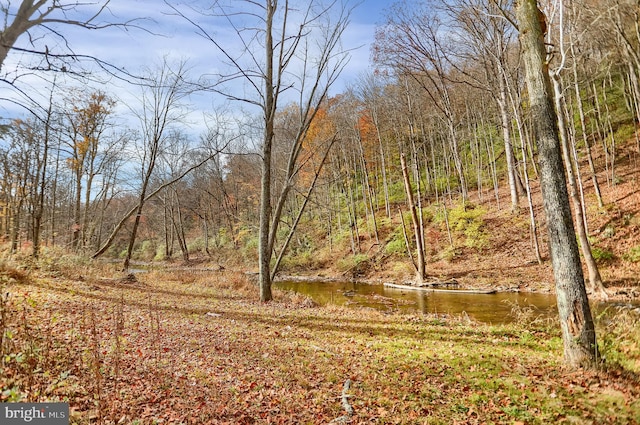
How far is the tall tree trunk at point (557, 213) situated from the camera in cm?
429

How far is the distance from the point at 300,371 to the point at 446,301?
933cm

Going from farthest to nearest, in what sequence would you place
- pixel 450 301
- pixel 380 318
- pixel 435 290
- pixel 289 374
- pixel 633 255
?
1. pixel 435 290
2. pixel 450 301
3. pixel 633 255
4. pixel 380 318
5. pixel 289 374

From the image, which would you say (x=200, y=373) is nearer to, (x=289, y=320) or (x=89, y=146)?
(x=289, y=320)

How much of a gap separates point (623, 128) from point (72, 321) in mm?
32620

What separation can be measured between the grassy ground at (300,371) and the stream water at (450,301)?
2574mm

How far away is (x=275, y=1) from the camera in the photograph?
1022 cm

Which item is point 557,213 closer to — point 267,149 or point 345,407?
point 345,407

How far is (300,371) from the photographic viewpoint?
4.78 meters

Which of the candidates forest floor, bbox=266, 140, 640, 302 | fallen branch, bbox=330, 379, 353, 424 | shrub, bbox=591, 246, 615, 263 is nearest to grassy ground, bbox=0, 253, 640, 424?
fallen branch, bbox=330, 379, 353, 424

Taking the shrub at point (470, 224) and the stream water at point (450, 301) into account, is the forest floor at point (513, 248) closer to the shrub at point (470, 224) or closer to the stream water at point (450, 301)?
the shrub at point (470, 224)

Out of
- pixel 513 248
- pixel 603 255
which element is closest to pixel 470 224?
pixel 513 248

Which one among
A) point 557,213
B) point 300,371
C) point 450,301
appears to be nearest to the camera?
point 557,213

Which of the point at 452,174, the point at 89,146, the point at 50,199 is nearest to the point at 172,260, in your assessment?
the point at 50,199

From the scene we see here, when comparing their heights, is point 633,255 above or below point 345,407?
above
